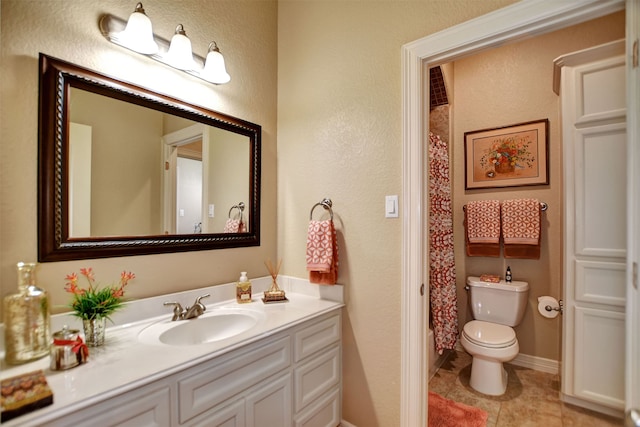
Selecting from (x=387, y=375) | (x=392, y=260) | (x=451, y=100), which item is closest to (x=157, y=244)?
(x=392, y=260)

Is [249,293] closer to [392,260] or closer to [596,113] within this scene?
[392,260]

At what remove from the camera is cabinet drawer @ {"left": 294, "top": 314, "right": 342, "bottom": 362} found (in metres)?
1.34

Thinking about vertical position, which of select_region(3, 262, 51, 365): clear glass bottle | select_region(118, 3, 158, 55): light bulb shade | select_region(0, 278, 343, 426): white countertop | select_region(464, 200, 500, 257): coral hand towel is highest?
select_region(118, 3, 158, 55): light bulb shade

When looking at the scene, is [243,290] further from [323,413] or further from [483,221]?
[483,221]

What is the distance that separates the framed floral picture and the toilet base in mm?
1457

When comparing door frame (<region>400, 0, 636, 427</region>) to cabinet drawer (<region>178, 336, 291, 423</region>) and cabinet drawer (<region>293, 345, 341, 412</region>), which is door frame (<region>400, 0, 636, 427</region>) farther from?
cabinet drawer (<region>178, 336, 291, 423</region>)

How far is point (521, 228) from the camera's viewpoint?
7.57 ft

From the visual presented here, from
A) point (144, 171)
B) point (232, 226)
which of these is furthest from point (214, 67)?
point (232, 226)

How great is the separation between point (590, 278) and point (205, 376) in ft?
7.11

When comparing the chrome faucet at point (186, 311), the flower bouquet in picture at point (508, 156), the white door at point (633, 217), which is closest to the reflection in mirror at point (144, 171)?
the chrome faucet at point (186, 311)

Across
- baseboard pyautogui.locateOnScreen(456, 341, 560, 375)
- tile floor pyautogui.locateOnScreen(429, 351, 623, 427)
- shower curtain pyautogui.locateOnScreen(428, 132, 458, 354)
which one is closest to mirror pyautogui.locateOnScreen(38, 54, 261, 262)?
shower curtain pyautogui.locateOnScreen(428, 132, 458, 354)

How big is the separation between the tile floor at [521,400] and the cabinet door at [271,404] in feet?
4.38

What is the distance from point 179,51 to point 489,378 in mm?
2787

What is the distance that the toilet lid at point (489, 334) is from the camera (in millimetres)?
1990
